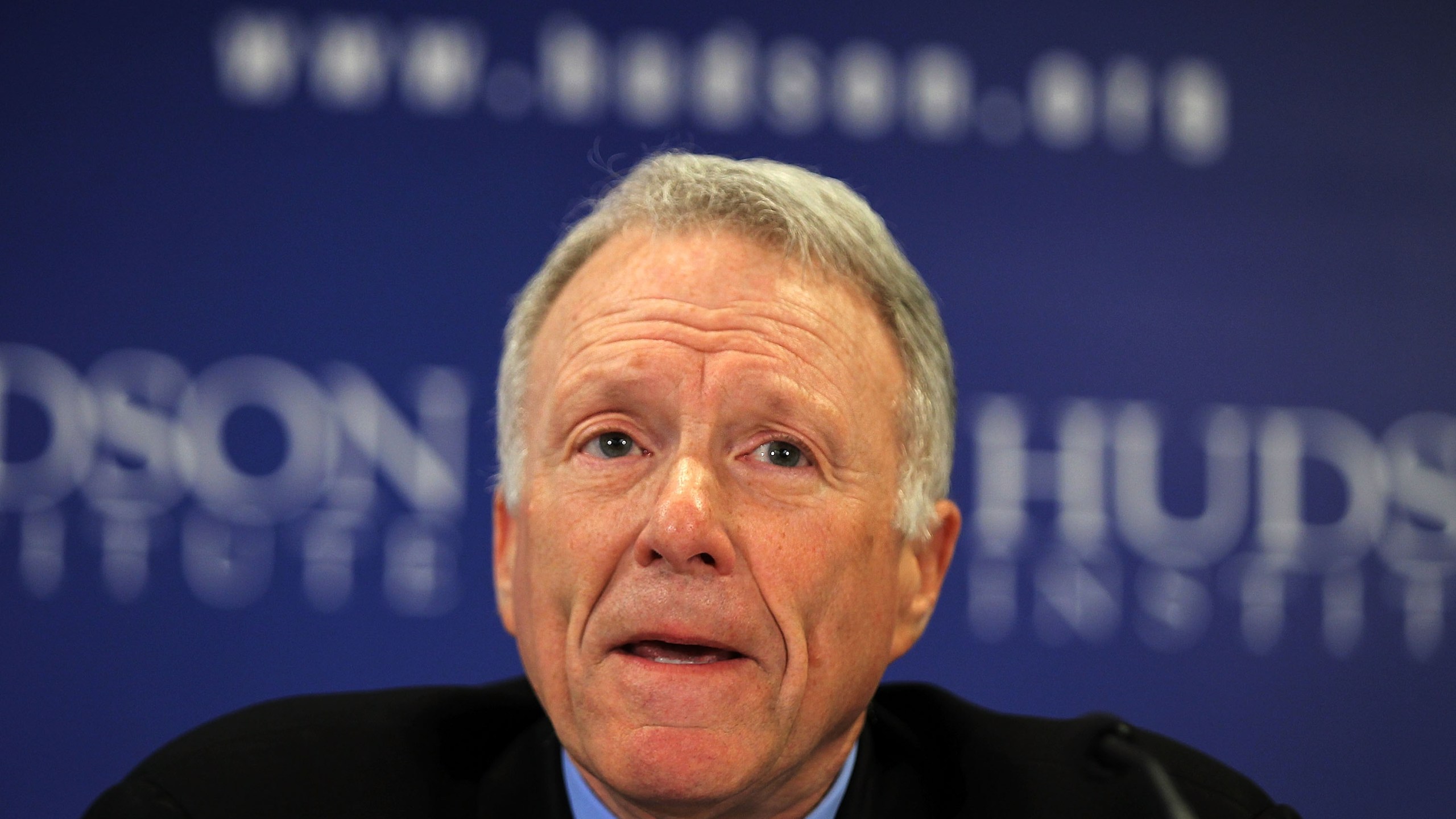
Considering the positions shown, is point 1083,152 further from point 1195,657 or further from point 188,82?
point 188,82

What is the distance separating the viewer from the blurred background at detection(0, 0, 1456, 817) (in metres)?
2.69

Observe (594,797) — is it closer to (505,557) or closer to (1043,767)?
(505,557)

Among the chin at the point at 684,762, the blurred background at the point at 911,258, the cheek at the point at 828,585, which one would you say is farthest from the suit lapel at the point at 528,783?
the blurred background at the point at 911,258

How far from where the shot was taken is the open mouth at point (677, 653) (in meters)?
1.33

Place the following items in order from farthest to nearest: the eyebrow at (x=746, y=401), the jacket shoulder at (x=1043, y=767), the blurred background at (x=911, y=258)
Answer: the blurred background at (x=911, y=258) < the jacket shoulder at (x=1043, y=767) < the eyebrow at (x=746, y=401)

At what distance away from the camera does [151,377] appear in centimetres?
270

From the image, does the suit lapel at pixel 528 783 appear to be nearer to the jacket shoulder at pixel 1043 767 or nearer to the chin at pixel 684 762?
the chin at pixel 684 762

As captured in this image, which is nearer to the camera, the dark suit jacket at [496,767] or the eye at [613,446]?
the eye at [613,446]

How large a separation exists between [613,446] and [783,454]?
199 millimetres

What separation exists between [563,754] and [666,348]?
1.97 feet

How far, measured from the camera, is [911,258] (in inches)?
123

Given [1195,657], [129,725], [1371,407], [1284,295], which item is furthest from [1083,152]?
[129,725]

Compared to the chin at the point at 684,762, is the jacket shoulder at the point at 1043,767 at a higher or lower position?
lower

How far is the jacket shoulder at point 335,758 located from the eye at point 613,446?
0.52 metres
